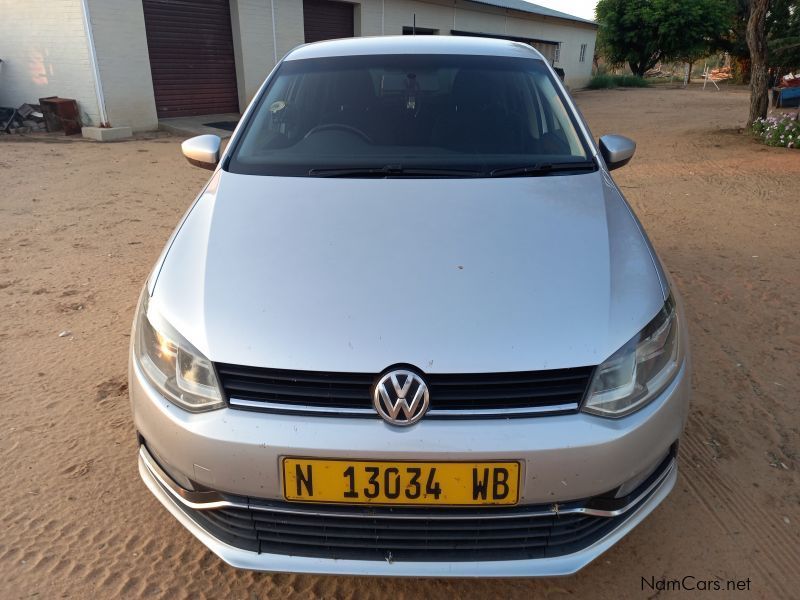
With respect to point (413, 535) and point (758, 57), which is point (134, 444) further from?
point (758, 57)

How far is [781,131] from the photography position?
9352 millimetres

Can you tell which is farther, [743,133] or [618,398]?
[743,133]

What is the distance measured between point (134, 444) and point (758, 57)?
38.0 ft

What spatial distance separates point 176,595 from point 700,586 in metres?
1.65

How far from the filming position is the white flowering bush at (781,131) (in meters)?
9.11

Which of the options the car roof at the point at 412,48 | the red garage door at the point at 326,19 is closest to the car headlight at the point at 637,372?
the car roof at the point at 412,48

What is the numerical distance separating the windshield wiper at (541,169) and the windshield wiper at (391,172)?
0.10 meters

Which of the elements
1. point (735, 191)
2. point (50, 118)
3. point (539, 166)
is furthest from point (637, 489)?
point (50, 118)

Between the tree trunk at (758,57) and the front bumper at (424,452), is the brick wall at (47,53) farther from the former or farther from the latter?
the tree trunk at (758,57)

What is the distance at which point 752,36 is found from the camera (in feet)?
33.7

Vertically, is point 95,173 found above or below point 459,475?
below

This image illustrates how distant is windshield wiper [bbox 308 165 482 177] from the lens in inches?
94.7

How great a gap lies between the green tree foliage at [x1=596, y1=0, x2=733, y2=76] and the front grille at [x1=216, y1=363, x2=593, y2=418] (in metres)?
37.3

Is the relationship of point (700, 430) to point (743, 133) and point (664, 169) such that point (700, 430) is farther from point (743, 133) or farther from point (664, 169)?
point (743, 133)
